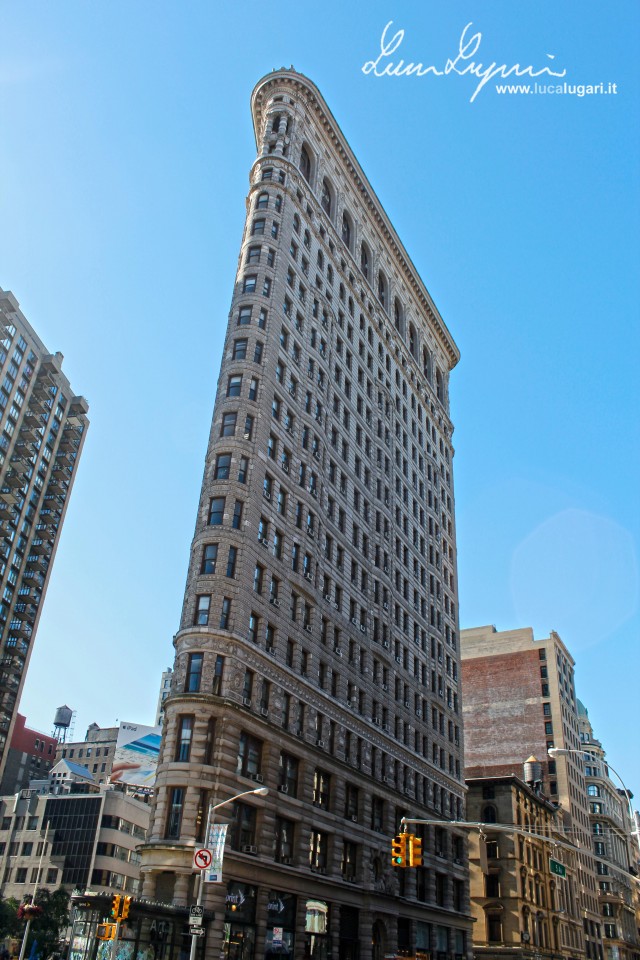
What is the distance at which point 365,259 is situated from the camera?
90062 millimetres

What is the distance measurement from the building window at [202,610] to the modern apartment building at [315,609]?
0.21 m

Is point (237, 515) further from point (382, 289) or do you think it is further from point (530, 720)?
point (530, 720)

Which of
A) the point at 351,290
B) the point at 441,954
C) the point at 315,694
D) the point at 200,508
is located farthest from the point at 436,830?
the point at 351,290

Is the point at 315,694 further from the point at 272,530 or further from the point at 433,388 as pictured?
the point at 433,388

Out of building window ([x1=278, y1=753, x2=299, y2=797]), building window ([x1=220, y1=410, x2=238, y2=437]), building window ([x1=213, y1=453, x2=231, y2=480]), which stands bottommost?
building window ([x1=278, y1=753, x2=299, y2=797])

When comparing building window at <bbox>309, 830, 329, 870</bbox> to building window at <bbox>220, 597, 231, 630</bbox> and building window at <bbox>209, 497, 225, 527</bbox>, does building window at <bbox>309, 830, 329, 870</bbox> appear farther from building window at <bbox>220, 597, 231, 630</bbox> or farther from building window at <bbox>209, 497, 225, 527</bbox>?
building window at <bbox>209, 497, 225, 527</bbox>

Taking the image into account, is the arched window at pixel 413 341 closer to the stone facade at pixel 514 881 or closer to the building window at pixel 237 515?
the stone facade at pixel 514 881

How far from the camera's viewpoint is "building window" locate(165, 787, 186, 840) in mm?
42500

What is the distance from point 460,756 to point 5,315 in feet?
287

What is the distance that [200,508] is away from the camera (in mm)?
53469

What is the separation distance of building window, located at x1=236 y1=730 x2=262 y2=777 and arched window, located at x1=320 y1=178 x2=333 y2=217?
2088 inches

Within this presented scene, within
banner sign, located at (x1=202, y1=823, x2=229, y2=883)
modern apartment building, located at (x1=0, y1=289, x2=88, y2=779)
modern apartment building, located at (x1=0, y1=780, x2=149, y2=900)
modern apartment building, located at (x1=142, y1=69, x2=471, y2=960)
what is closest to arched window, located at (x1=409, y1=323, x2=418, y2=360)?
modern apartment building, located at (x1=142, y1=69, x2=471, y2=960)

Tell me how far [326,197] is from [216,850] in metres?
64.2

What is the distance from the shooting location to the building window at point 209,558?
165 ft
